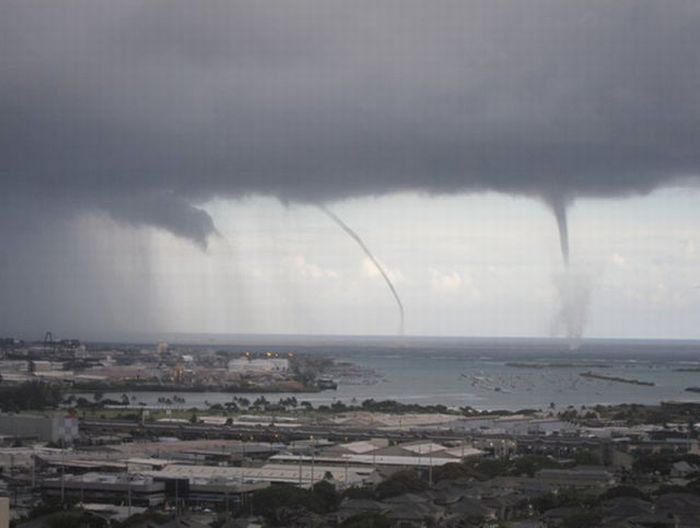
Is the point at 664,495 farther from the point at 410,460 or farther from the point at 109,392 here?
the point at 109,392

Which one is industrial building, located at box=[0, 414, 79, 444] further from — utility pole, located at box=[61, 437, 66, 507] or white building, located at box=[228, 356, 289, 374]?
white building, located at box=[228, 356, 289, 374]

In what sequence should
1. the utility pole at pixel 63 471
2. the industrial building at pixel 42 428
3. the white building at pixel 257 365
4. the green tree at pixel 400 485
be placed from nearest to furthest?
1. the green tree at pixel 400 485
2. the utility pole at pixel 63 471
3. the industrial building at pixel 42 428
4. the white building at pixel 257 365

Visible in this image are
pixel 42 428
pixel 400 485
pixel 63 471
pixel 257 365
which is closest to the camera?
pixel 400 485

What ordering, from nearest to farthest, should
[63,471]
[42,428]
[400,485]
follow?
[400,485]
[63,471]
[42,428]

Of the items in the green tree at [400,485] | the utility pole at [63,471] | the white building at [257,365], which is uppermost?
the white building at [257,365]

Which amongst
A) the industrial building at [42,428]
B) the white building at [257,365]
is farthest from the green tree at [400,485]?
the white building at [257,365]

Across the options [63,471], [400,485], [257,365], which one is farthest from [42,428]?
[257,365]

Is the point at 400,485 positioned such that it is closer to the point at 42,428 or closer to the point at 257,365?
the point at 42,428

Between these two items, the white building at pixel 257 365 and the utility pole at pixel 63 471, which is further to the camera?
the white building at pixel 257 365

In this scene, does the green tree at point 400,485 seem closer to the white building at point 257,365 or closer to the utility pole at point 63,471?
the utility pole at point 63,471

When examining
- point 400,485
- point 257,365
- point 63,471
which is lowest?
point 63,471

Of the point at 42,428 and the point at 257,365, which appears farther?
the point at 257,365

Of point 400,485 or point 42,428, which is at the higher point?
point 400,485

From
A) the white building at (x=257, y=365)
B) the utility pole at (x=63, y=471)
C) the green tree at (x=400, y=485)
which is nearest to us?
the green tree at (x=400, y=485)
